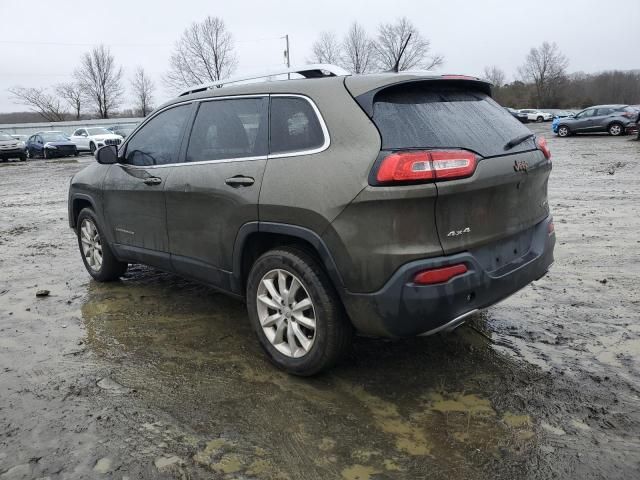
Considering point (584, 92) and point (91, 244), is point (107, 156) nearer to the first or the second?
point (91, 244)

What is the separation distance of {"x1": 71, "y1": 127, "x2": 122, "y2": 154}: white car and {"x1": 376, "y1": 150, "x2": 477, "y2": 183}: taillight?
1205 inches

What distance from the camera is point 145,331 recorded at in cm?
420

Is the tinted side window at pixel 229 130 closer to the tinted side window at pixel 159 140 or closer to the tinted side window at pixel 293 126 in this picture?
the tinted side window at pixel 293 126

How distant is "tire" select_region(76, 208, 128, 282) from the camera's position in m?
5.24

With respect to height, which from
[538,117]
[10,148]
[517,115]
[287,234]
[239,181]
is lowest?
[287,234]

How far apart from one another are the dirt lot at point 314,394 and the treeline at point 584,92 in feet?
251

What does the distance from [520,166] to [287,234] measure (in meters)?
1.41

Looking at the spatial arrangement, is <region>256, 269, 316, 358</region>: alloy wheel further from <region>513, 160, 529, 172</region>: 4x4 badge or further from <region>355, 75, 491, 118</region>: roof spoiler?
<region>513, 160, 529, 172</region>: 4x4 badge

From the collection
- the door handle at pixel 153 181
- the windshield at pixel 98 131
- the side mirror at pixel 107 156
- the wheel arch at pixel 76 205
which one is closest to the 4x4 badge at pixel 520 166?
the door handle at pixel 153 181

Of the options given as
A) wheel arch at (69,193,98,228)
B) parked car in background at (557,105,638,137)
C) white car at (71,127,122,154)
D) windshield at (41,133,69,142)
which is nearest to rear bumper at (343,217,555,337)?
wheel arch at (69,193,98,228)

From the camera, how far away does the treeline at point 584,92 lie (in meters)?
75.2

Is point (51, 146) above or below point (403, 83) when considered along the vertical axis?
above

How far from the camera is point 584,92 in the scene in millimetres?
77938

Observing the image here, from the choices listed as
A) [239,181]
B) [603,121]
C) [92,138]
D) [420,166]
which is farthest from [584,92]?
[420,166]
